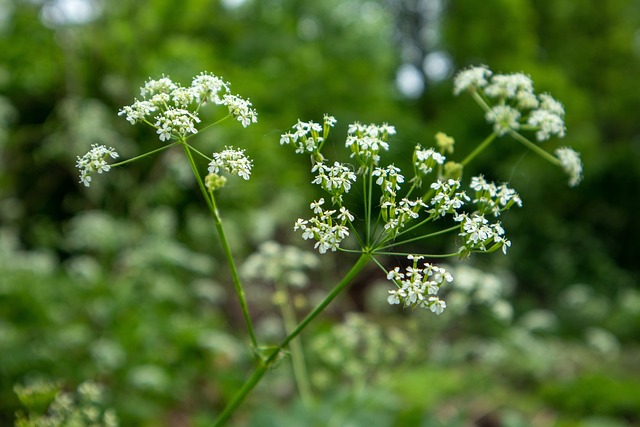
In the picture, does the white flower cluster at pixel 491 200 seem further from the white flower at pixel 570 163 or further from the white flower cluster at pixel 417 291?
the white flower at pixel 570 163

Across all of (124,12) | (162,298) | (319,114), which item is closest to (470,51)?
(319,114)

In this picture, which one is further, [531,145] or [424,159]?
[531,145]

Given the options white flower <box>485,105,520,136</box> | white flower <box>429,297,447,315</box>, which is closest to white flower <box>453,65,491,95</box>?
white flower <box>485,105,520,136</box>

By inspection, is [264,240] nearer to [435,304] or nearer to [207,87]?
[207,87]

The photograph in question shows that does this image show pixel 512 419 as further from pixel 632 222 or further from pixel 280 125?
pixel 632 222

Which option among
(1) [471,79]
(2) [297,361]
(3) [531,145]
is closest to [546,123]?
(3) [531,145]
